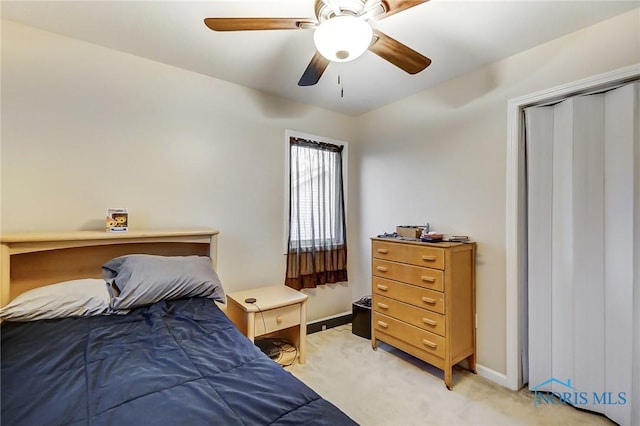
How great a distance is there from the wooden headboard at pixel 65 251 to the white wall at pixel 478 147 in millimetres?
1926

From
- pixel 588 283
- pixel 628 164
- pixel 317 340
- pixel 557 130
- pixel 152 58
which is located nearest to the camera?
pixel 628 164

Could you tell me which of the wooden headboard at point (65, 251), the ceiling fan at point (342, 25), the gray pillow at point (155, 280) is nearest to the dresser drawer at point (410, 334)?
the gray pillow at point (155, 280)

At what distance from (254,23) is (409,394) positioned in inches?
96.1

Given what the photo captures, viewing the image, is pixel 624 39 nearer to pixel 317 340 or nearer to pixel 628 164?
pixel 628 164

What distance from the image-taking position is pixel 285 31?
5.98 ft

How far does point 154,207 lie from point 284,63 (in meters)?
1.52

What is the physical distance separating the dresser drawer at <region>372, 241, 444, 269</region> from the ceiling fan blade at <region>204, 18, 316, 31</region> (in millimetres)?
1709

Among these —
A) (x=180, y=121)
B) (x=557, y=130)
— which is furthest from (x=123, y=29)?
(x=557, y=130)

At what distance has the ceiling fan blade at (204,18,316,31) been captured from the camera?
4.29ft

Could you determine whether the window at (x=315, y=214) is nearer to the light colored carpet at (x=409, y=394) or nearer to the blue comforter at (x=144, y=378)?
the light colored carpet at (x=409, y=394)

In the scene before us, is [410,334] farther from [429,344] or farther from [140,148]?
[140,148]

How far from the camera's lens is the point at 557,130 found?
194 centimetres

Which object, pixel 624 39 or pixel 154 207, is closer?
pixel 624 39

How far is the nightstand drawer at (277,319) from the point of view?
217 centimetres
